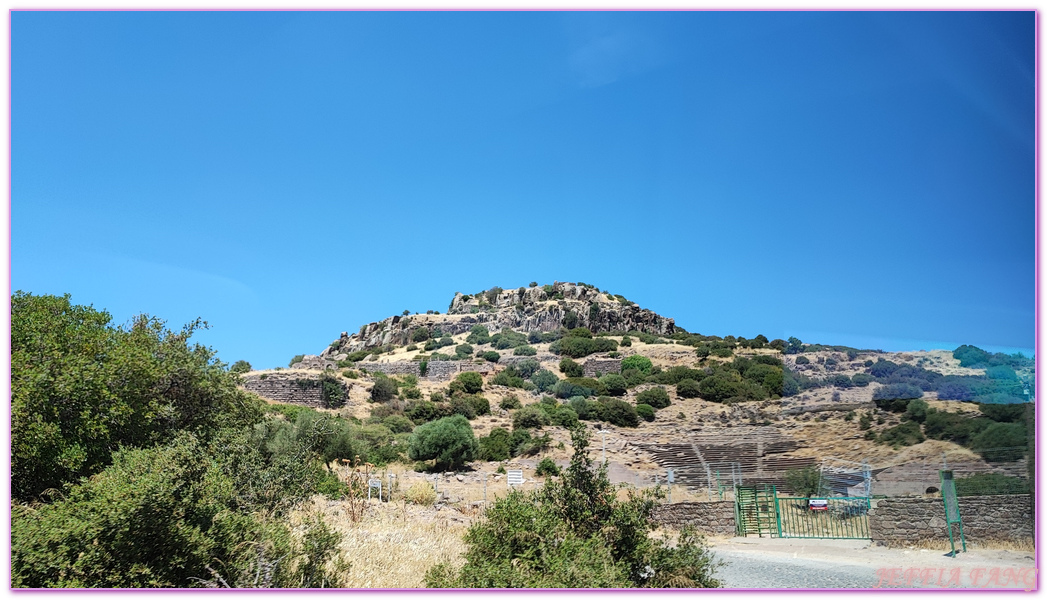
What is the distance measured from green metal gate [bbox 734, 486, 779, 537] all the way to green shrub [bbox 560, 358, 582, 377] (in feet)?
130

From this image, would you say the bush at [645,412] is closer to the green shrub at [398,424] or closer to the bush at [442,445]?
the green shrub at [398,424]

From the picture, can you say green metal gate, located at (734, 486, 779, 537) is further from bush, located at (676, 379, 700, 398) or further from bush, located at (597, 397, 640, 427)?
bush, located at (676, 379, 700, 398)

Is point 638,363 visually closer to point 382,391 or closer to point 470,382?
point 470,382

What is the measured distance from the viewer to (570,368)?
55.3 metres

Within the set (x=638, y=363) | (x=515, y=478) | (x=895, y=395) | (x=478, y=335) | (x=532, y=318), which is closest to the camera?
(x=895, y=395)

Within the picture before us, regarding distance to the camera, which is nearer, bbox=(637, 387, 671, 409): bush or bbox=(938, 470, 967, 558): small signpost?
bbox=(938, 470, 967, 558): small signpost

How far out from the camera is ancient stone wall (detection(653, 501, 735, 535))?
47.4 ft

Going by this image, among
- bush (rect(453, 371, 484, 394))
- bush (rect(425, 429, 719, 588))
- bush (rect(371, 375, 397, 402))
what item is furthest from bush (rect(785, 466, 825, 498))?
bush (rect(453, 371, 484, 394))

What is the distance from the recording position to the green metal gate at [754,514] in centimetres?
1401

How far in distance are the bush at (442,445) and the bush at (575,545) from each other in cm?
1898

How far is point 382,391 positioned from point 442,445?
1856 cm

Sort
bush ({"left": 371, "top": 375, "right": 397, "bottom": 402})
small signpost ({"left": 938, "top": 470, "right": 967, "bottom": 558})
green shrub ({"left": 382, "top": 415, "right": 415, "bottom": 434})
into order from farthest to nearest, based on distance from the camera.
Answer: bush ({"left": 371, "top": 375, "right": 397, "bottom": 402}) < green shrub ({"left": 382, "top": 415, "right": 415, "bottom": 434}) < small signpost ({"left": 938, "top": 470, "right": 967, "bottom": 558})

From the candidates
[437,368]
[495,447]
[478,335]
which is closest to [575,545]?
[495,447]

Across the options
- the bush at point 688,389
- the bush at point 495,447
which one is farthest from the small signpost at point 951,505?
the bush at point 688,389
